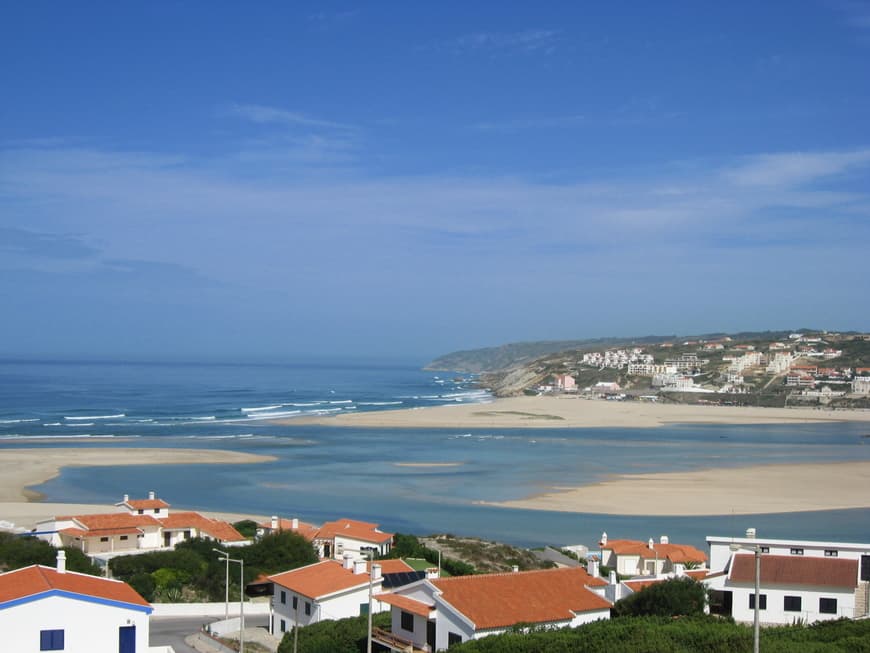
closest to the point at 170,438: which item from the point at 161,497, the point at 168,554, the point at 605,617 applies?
the point at 161,497

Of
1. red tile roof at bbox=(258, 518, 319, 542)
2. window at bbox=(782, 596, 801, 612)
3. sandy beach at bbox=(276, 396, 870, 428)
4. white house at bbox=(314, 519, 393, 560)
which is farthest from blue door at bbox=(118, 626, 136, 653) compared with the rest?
sandy beach at bbox=(276, 396, 870, 428)

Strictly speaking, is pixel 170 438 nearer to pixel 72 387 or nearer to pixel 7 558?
pixel 7 558

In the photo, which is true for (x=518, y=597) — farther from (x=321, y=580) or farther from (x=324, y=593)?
(x=321, y=580)

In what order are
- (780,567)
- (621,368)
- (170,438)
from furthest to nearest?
(621,368) < (170,438) < (780,567)

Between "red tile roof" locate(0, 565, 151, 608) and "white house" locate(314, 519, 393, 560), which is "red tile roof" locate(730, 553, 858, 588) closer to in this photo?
"white house" locate(314, 519, 393, 560)

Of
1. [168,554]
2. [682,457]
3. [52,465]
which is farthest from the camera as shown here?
[682,457]

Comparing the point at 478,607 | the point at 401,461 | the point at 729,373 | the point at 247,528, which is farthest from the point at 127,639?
the point at 729,373
